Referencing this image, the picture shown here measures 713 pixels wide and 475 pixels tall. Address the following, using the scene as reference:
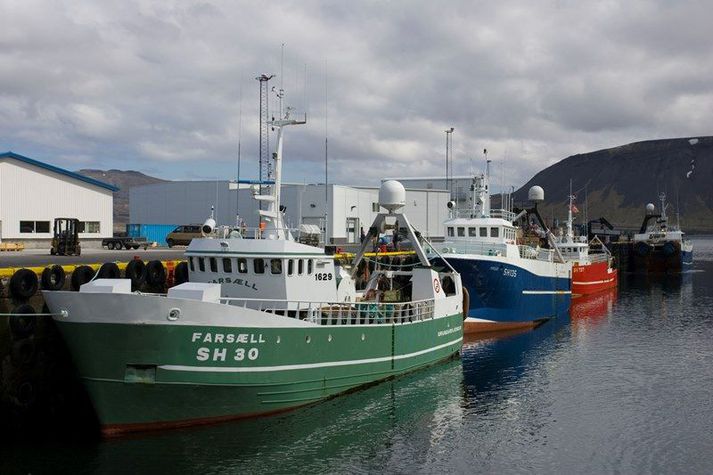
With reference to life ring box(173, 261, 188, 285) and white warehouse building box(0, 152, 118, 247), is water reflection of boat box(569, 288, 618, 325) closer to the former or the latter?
life ring box(173, 261, 188, 285)

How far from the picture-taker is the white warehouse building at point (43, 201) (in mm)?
51969

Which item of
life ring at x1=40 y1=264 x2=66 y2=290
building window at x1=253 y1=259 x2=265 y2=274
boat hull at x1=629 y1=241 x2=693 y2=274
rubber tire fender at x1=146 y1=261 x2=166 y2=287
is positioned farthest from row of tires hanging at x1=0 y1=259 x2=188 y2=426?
boat hull at x1=629 y1=241 x2=693 y2=274

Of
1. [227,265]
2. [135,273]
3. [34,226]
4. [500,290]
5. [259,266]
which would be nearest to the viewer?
[259,266]

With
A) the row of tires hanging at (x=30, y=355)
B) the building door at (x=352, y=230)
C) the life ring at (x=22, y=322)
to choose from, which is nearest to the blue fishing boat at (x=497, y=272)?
the row of tires hanging at (x=30, y=355)

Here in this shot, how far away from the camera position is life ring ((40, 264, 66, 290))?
2220 centimetres

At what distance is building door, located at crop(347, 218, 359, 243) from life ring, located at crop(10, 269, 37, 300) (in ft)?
202

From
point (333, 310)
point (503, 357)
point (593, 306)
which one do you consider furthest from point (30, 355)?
point (593, 306)

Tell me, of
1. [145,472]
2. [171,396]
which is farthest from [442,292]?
[145,472]

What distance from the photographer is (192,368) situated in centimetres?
1931

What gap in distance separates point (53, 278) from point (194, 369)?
6.93 meters

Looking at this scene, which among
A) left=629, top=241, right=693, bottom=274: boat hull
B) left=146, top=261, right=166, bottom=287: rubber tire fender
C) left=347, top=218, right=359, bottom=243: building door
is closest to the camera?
left=146, top=261, right=166, bottom=287: rubber tire fender

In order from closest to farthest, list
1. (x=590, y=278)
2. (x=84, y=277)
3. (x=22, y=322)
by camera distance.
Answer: (x=22, y=322) → (x=84, y=277) → (x=590, y=278)

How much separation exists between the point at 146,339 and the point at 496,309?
2676cm

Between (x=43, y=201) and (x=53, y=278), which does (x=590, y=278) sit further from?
(x=53, y=278)
